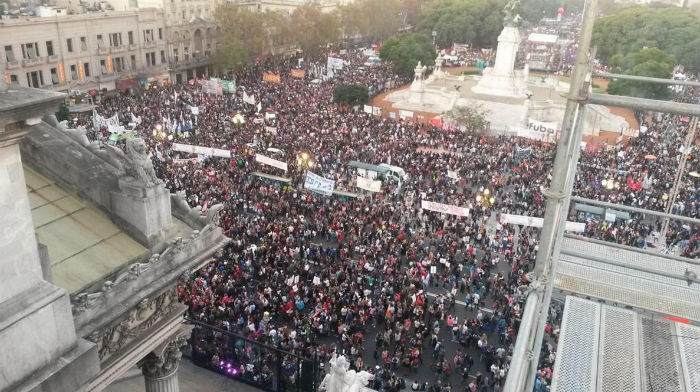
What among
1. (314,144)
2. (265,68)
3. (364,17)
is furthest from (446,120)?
(364,17)

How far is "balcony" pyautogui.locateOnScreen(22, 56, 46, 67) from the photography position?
4781 cm

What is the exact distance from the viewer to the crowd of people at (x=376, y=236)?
17.7 meters

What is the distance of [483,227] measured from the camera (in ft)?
87.0

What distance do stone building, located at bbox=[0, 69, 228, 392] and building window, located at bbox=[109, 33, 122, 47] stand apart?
5197cm

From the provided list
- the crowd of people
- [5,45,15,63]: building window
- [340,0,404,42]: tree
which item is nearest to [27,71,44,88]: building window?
[5,45,15,63]: building window

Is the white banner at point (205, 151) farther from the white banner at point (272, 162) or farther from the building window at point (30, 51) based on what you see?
the building window at point (30, 51)

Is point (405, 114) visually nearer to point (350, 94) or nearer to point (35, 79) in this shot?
point (350, 94)

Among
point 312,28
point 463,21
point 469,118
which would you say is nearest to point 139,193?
point 469,118

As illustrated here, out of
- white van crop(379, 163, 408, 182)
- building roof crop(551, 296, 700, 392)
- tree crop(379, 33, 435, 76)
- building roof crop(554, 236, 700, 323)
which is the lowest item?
white van crop(379, 163, 408, 182)

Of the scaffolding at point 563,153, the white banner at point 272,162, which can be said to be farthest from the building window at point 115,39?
the scaffolding at point 563,153

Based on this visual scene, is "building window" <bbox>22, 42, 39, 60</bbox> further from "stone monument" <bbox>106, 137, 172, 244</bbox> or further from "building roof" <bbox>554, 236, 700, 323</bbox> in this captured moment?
"building roof" <bbox>554, 236, 700, 323</bbox>

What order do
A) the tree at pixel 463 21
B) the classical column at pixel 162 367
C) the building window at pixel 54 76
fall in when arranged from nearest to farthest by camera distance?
1. the classical column at pixel 162 367
2. the building window at pixel 54 76
3. the tree at pixel 463 21

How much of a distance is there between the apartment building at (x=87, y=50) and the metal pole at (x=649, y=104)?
50.6 m

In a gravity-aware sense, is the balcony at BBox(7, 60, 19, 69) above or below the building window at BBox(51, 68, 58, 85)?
above
